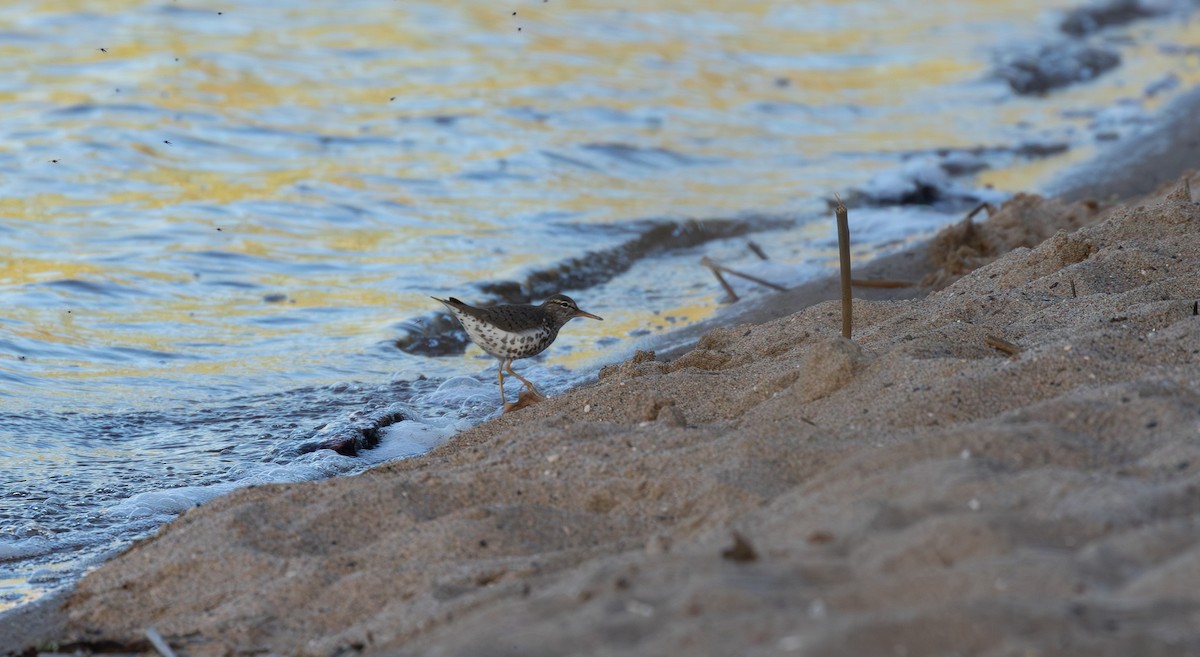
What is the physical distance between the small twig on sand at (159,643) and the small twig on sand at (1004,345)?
2636mm

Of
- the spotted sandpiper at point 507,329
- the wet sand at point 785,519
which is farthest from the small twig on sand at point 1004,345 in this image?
the spotted sandpiper at point 507,329

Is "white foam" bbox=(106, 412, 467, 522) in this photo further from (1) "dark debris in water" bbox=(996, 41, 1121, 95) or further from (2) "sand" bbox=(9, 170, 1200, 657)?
(1) "dark debris in water" bbox=(996, 41, 1121, 95)

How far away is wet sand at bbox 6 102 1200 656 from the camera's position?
2.33m

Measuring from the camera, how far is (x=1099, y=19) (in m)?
18.1

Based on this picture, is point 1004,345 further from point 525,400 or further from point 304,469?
point 304,469

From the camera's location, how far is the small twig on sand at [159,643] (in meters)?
2.90

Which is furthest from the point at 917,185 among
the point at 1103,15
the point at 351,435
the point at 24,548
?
the point at 1103,15

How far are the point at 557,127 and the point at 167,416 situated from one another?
683 centimetres

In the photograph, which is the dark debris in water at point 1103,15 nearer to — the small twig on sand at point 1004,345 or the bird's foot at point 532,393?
the bird's foot at point 532,393

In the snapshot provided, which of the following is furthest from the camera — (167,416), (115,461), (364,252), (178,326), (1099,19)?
(1099,19)

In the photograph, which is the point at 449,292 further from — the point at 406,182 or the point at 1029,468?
the point at 1029,468

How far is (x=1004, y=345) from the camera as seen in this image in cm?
414

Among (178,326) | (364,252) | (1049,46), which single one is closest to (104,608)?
(178,326)

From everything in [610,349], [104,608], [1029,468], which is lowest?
[610,349]
